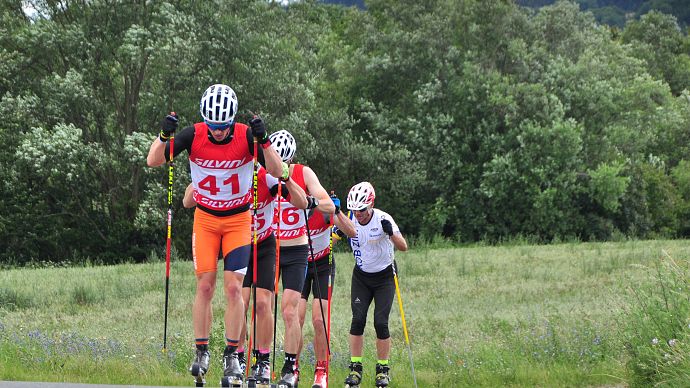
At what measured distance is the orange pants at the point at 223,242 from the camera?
30.1 ft

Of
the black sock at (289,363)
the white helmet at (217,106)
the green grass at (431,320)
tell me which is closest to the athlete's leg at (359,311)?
the green grass at (431,320)

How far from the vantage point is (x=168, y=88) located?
37.5 m

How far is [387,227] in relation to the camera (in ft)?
38.1

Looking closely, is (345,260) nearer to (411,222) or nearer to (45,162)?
(45,162)

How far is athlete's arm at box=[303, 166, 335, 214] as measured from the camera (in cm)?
1052

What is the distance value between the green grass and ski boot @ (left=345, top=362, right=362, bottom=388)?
1.45 metres

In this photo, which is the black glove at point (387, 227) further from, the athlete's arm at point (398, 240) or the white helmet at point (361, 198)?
the white helmet at point (361, 198)

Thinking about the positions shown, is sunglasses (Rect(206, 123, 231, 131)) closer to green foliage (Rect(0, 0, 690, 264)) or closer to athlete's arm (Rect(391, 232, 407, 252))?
athlete's arm (Rect(391, 232, 407, 252))

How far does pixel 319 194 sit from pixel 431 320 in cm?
1023

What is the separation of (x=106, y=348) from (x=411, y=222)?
3371 cm

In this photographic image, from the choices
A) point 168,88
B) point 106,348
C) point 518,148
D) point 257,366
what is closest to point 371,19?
point 518,148

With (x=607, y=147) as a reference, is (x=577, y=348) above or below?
below

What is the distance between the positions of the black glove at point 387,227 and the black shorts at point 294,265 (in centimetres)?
102

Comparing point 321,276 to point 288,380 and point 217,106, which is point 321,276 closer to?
point 288,380
